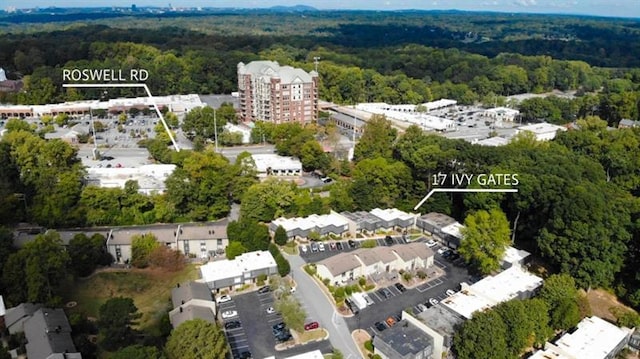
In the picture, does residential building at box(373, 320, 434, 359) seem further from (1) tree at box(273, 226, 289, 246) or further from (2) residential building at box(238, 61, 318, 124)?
(2) residential building at box(238, 61, 318, 124)

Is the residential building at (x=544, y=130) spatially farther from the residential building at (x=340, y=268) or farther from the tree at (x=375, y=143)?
the residential building at (x=340, y=268)

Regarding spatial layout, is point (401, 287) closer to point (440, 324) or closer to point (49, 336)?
point (440, 324)

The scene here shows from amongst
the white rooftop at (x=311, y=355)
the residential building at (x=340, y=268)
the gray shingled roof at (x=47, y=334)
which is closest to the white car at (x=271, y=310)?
the residential building at (x=340, y=268)

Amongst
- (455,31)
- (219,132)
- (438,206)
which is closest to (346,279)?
(438,206)

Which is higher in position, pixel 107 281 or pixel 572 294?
pixel 572 294

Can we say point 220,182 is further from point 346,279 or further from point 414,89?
point 414,89

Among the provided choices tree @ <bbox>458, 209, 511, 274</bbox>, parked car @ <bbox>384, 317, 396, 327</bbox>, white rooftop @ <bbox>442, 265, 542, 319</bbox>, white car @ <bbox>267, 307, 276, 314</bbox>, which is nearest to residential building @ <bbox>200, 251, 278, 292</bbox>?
white car @ <bbox>267, 307, 276, 314</bbox>

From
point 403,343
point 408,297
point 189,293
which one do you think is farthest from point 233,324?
point 408,297
